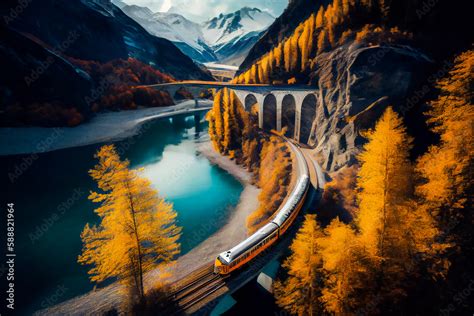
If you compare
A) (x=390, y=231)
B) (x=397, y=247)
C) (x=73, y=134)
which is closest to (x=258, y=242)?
(x=390, y=231)

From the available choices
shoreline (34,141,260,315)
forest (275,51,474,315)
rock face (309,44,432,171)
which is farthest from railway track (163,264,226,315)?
rock face (309,44,432,171)

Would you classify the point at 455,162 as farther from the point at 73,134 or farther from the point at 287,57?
the point at 73,134

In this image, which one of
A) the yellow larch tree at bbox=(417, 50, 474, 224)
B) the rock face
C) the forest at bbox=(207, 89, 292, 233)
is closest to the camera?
the yellow larch tree at bbox=(417, 50, 474, 224)

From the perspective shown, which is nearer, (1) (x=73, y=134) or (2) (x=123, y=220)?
(2) (x=123, y=220)

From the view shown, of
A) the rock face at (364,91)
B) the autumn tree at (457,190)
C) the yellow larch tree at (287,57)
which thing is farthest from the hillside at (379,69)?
the yellow larch tree at (287,57)

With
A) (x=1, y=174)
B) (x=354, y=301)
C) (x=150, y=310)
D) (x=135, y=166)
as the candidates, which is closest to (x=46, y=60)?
(x=1, y=174)

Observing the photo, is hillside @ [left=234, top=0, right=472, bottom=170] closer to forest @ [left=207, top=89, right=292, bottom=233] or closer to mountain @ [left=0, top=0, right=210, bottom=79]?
forest @ [left=207, top=89, right=292, bottom=233]

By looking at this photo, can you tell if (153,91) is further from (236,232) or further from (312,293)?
(312,293)
